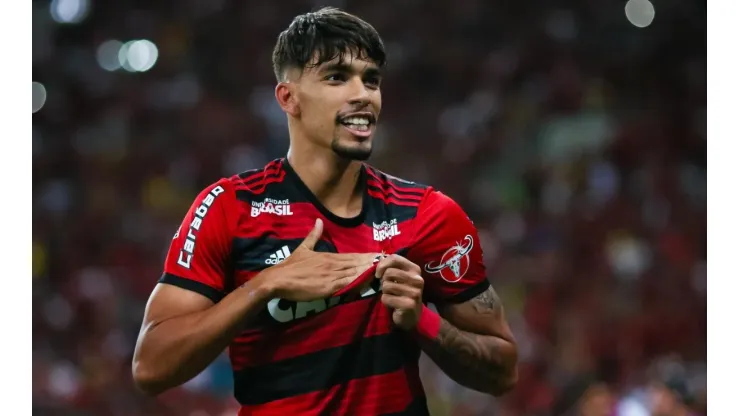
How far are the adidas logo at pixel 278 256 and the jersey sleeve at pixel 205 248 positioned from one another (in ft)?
0.37

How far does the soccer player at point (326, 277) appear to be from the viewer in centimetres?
253

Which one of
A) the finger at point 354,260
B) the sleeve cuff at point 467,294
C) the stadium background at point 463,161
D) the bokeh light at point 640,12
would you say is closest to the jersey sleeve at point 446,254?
the sleeve cuff at point 467,294

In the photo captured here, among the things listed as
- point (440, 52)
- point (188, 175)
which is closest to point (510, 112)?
point (440, 52)

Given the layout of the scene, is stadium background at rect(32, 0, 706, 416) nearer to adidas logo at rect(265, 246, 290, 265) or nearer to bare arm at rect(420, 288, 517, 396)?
bare arm at rect(420, 288, 517, 396)

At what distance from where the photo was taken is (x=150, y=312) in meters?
2.62

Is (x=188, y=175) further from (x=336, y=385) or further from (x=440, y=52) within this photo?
(x=336, y=385)

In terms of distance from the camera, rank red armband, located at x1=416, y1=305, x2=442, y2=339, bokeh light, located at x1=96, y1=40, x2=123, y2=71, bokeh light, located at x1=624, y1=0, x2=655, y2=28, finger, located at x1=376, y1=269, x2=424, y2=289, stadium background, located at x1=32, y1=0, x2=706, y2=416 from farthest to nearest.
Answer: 1. bokeh light, located at x1=96, y1=40, x2=123, y2=71
2. bokeh light, located at x1=624, y1=0, x2=655, y2=28
3. stadium background, located at x1=32, y1=0, x2=706, y2=416
4. red armband, located at x1=416, y1=305, x2=442, y2=339
5. finger, located at x1=376, y1=269, x2=424, y2=289

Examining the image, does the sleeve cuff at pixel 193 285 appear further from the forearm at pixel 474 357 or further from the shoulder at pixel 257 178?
the forearm at pixel 474 357

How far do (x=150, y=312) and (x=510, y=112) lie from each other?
19.4ft

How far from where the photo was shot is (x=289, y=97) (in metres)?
2.88

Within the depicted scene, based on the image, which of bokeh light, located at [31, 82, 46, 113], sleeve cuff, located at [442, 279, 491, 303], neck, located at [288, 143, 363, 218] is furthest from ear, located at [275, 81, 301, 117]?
A: bokeh light, located at [31, 82, 46, 113]

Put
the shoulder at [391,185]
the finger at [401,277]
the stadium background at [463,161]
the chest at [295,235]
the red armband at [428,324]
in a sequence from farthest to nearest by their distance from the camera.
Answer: the stadium background at [463,161] → the shoulder at [391,185] → the chest at [295,235] → the red armband at [428,324] → the finger at [401,277]

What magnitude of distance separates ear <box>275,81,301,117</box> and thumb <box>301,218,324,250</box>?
14.8 inches

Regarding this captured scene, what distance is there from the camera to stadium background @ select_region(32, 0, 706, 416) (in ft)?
21.8
